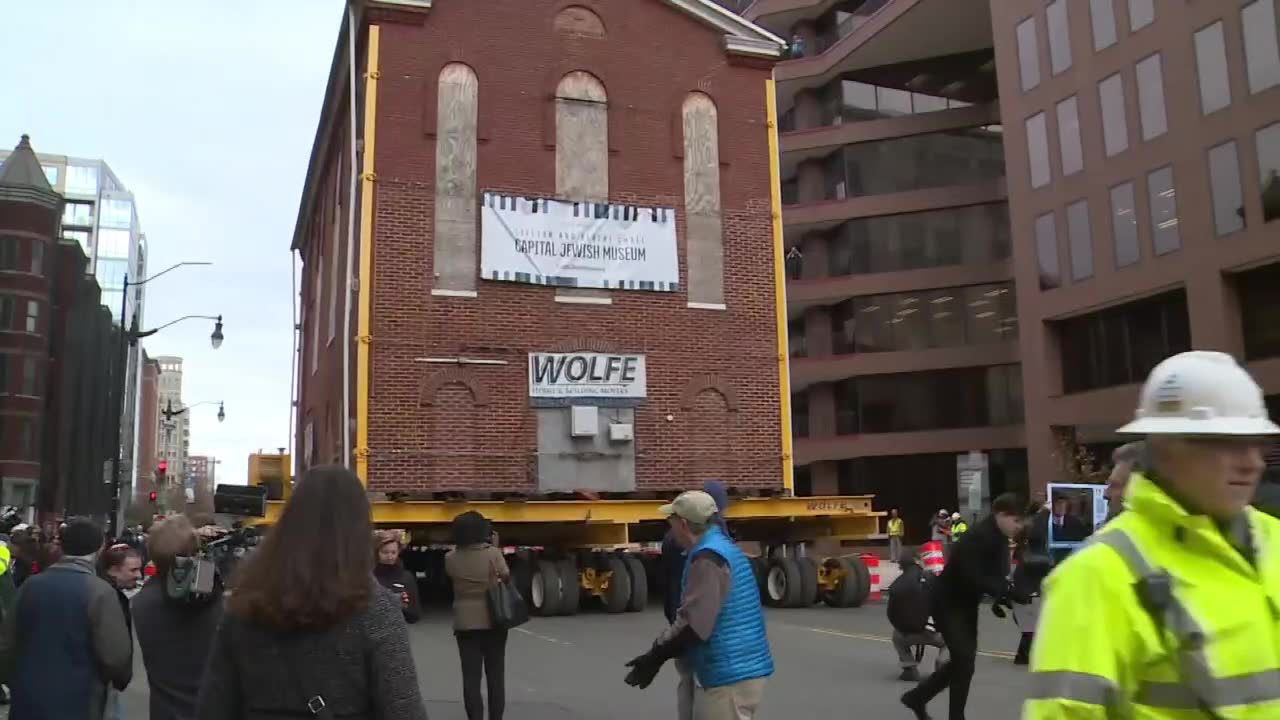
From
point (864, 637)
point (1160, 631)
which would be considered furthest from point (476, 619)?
point (864, 637)

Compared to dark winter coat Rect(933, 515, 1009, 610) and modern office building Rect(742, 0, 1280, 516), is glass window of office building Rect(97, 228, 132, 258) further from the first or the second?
dark winter coat Rect(933, 515, 1009, 610)

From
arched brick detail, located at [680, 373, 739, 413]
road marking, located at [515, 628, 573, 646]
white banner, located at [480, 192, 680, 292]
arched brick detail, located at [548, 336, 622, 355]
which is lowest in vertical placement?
road marking, located at [515, 628, 573, 646]

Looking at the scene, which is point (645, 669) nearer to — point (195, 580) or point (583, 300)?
point (195, 580)

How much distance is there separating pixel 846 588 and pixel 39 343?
5686 centimetres

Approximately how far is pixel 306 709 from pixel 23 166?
6953 cm

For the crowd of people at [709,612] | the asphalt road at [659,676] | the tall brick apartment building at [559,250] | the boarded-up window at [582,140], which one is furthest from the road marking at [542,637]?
the crowd of people at [709,612]

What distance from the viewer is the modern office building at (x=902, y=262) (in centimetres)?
4409

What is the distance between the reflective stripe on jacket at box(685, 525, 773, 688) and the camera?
5.61 metres

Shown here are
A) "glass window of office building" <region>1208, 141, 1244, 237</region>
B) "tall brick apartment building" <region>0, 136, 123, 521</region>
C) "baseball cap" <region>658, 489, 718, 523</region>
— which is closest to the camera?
"baseball cap" <region>658, 489, 718, 523</region>

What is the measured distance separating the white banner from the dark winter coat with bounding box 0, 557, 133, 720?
15.1 metres

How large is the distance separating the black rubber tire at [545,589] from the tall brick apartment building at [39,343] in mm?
50120

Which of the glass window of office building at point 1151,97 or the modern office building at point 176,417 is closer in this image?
the glass window of office building at point 1151,97

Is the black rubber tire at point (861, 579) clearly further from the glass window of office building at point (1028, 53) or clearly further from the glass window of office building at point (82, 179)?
the glass window of office building at point (82, 179)

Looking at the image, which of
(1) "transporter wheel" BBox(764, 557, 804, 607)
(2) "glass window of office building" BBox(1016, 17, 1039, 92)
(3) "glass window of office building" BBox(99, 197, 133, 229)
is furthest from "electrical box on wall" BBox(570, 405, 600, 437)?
(3) "glass window of office building" BBox(99, 197, 133, 229)
